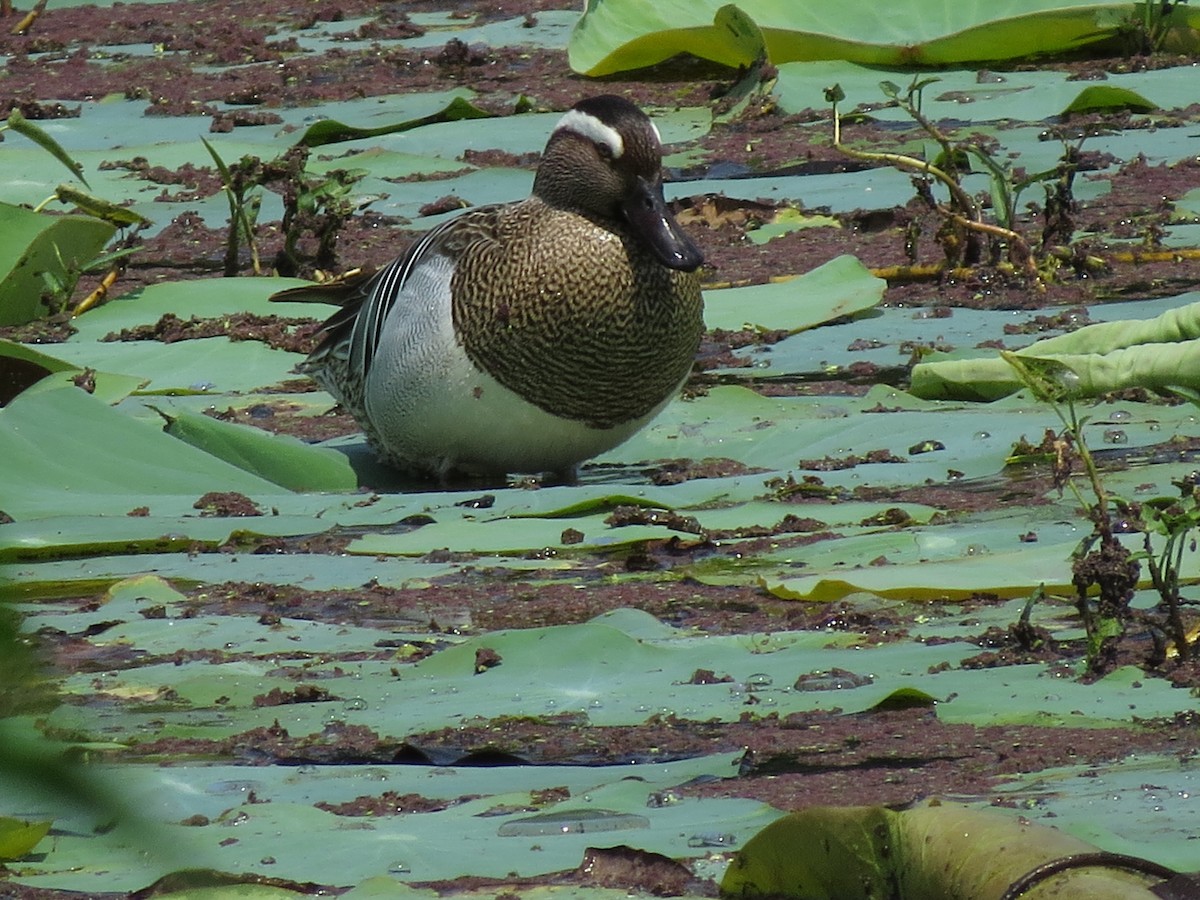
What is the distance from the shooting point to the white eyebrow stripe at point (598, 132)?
15.5 feet

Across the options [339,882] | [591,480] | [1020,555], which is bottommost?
[591,480]

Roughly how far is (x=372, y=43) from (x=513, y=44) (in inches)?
29.9

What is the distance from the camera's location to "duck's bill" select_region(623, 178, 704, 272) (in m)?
4.52

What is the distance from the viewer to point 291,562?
373cm

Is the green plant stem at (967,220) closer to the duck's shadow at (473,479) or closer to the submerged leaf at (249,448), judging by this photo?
the duck's shadow at (473,479)

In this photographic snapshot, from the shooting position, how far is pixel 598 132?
4.75 metres

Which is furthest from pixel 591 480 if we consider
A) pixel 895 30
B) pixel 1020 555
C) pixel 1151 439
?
pixel 895 30

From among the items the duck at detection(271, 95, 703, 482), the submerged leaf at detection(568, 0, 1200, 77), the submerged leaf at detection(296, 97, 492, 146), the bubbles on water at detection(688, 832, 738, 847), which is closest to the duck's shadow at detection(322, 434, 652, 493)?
the duck at detection(271, 95, 703, 482)

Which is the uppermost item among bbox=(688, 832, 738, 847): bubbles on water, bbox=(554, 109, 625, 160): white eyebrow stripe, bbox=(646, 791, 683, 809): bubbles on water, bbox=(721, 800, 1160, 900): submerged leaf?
bbox=(554, 109, 625, 160): white eyebrow stripe

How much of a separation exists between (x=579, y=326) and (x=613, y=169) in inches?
17.0

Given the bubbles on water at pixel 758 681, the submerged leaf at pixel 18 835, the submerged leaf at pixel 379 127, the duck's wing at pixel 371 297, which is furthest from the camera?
the submerged leaf at pixel 379 127

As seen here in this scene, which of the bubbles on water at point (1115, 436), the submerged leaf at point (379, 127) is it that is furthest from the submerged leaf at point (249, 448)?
the submerged leaf at point (379, 127)

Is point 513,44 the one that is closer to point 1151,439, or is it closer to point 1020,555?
point 1151,439

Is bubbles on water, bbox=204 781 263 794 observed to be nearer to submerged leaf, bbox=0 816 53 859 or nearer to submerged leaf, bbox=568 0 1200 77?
submerged leaf, bbox=0 816 53 859
